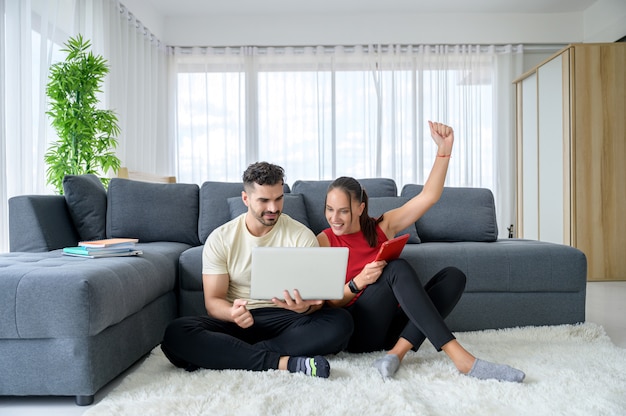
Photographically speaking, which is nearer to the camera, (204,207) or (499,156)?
(204,207)

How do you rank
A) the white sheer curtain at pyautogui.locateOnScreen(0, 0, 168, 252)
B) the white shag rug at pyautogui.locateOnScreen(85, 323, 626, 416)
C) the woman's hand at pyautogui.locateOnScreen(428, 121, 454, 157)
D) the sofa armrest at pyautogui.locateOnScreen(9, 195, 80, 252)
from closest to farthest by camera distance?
the white shag rug at pyautogui.locateOnScreen(85, 323, 626, 416) → the woman's hand at pyautogui.locateOnScreen(428, 121, 454, 157) → the sofa armrest at pyautogui.locateOnScreen(9, 195, 80, 252) → the white sheer curtain at pyautogui.locateOnScreen(0, 0, 168, 252)

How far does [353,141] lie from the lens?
684 centimetres

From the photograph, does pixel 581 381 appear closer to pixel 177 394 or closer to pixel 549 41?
pixel 177 394

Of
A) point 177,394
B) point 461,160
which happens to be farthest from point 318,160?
point 177,394

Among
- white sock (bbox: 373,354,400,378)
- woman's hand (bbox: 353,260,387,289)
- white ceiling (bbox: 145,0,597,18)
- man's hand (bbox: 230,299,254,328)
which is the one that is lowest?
white sock (bbox: 373,354,400,378)

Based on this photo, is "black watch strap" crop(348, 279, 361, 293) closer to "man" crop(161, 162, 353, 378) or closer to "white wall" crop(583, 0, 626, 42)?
"man" crop(161, 162, 353, 378)

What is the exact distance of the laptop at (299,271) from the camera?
6.25 ft

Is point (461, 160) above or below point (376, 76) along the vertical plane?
below

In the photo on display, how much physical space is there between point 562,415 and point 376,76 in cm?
555

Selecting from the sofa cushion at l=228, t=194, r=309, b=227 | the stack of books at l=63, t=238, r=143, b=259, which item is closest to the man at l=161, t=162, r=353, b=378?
the stack of books at l=63, t=238, r=143, b=259

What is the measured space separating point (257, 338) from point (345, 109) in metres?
4.92

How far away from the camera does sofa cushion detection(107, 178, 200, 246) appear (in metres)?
3.41

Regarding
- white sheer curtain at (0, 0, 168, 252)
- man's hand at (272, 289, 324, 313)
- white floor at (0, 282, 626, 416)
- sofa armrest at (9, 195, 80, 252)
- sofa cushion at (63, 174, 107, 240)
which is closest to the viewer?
white floor at (0, 282, 626, 416)

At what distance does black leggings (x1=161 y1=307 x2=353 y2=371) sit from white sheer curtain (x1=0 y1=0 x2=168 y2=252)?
2086mm
